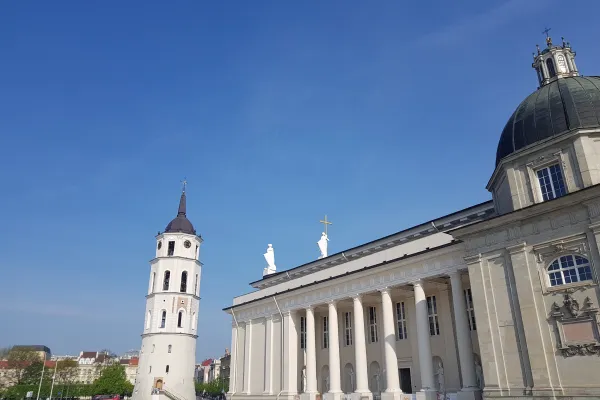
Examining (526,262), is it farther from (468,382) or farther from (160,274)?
(160,274)

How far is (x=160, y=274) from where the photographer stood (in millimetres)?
56562

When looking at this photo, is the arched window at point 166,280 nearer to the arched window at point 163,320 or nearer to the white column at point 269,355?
the arched window at point 163,320

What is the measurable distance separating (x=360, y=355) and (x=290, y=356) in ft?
26.5

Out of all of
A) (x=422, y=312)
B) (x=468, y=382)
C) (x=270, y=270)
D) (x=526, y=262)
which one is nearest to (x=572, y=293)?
(x=526, y=262)

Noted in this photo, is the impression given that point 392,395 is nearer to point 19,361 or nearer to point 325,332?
point 325,332

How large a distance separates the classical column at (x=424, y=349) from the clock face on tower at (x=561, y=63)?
13984 millimetres

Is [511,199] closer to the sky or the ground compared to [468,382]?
closer to the sky

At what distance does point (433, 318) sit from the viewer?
1170 inches

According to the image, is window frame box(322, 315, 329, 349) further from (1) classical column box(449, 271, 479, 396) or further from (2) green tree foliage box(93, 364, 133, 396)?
(2) green tree foliage box(93, 364, 133, 396)

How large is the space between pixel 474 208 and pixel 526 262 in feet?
38.1

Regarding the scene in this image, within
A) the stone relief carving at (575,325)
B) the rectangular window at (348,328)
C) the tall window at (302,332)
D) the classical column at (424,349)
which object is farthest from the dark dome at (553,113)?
the tall window at (302,332)

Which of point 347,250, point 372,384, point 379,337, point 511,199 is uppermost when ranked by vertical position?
point 347,250

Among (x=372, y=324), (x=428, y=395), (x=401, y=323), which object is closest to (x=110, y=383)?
(x=372, y=324)

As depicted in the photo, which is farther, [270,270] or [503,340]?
[270,270]
